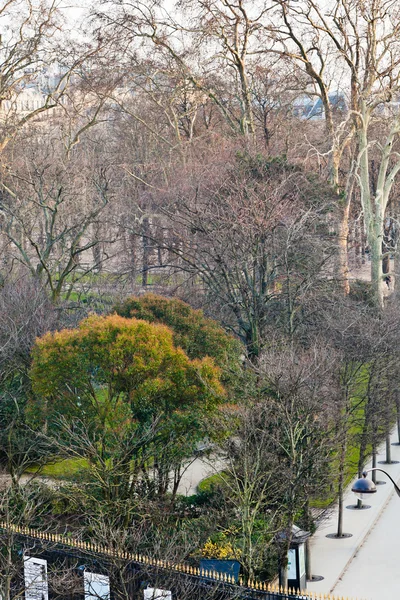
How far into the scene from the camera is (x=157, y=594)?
17844 millimetres

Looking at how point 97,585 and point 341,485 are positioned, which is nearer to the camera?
point 97,585

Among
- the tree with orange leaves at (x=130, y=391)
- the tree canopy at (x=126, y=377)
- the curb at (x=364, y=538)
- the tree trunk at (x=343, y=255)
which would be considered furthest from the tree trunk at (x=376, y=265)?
the tree with orange leaves at (x=130, y=391)

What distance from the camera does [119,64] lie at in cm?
4575

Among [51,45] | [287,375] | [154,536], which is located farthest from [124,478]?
[51,45]

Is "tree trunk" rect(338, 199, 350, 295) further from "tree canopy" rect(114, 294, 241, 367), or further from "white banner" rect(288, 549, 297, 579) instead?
"white banner" rect(288, 549, 297, 579)

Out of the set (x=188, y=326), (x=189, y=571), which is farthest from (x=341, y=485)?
(x=189, y=571)

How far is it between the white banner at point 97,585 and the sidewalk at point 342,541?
4765 mm

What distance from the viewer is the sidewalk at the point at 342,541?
21438mm

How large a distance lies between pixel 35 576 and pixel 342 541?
8.36m

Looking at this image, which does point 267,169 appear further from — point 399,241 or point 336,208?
point 399,241

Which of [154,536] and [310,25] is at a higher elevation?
[310,25]

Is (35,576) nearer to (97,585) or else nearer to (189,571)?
(97,585)

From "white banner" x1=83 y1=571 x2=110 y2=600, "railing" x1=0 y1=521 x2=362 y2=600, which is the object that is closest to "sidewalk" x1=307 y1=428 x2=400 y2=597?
"railing" x1=0 y1=521 x2=362 y2=600

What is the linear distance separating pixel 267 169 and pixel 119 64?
14202 millimetres
